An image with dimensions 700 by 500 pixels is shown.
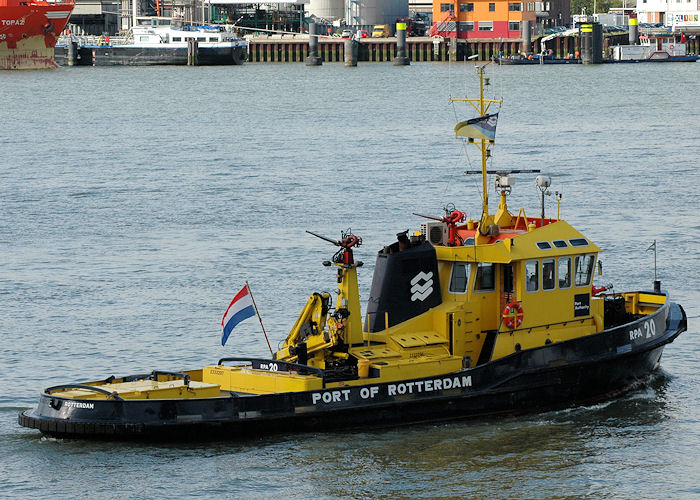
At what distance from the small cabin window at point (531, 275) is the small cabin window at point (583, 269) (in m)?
0.93

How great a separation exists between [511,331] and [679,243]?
52.0ft

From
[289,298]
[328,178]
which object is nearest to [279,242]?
[289,298]

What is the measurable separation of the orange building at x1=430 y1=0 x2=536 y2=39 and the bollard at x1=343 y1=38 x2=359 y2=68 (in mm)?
10047

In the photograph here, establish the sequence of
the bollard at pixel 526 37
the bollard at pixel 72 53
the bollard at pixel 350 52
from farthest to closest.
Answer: the bollard at pixel 72 53 < the bollard at pixel 526 37 < the bollard at pixel 350 52

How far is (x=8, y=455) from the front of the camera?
19.9m

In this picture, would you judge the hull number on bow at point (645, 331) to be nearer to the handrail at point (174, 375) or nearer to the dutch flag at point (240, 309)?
the dutch flag at point (240, 309)

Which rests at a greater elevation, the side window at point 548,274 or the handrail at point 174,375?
the side window at point 548,274

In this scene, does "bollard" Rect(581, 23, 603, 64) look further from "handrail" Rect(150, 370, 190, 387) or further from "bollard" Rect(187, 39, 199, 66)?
"handrail" Rect(150, 370, 190, 387)

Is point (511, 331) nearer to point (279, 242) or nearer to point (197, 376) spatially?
point (197, 376)

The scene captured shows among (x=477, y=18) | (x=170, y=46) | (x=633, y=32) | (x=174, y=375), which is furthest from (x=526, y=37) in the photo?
(x=174, y=375)

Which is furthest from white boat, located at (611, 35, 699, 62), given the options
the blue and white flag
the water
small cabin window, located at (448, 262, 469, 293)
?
small cabin window, located at (448, 262, 469, 293)

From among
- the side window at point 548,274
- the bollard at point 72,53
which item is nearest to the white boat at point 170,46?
the bollard at point 72,53

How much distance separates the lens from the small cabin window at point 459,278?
70.9 feet

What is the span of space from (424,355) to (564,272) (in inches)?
117
